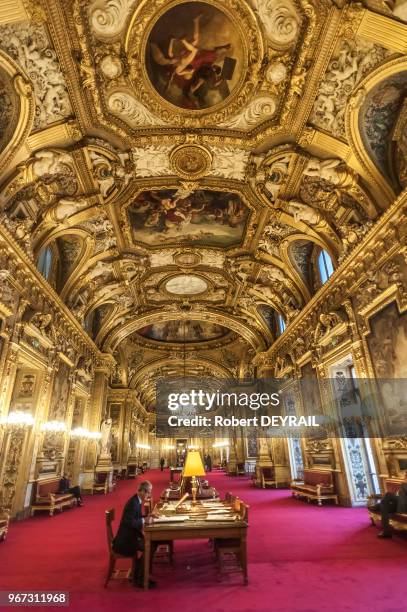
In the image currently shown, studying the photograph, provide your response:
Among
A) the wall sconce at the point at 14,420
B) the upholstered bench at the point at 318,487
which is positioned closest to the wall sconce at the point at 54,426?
the wall sconce at the point at 14,420

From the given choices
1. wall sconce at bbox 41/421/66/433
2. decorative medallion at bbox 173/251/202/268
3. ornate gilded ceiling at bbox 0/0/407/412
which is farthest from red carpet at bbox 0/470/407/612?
decorative medallion at bbox 173/251/202/268

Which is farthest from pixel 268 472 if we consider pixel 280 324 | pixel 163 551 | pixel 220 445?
pixel 220 445

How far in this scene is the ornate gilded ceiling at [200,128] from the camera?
21.6 ft

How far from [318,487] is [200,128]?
34.5 ft

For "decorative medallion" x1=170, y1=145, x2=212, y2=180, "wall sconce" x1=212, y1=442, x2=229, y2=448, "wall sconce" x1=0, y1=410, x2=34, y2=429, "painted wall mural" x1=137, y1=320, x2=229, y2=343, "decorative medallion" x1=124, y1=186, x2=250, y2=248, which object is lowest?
"wall sconce" x1=0, y1=410, x2=34, y2=429

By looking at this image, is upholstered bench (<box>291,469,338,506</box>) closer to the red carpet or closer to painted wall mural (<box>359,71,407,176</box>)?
the red carpet

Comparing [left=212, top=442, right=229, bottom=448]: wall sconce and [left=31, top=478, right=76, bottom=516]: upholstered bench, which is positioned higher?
[left=212, top=442, right=229, bottom=448]: wall sconce

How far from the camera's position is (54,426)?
37.3 feet

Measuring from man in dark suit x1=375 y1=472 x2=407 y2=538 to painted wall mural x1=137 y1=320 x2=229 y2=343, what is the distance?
18777 millimetres

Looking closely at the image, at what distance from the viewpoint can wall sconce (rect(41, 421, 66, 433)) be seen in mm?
10712

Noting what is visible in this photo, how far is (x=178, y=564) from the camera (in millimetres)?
5223

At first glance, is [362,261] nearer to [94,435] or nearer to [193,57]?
[193,57]

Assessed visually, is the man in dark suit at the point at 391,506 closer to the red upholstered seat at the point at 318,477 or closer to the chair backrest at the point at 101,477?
the red upholstered seat at the point at 318,477

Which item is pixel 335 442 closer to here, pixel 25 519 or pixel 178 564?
pixel 178 564
